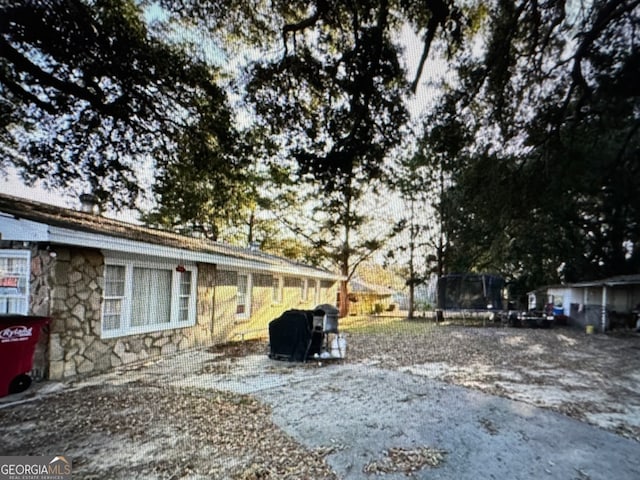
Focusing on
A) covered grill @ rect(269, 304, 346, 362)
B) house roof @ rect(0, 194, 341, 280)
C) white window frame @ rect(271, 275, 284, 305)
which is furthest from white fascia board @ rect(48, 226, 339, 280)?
covered grill @ rect(269, 304, 346, 362)

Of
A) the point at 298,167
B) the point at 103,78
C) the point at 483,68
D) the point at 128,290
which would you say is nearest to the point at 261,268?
the point at 128,290

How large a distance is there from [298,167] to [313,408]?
9.90 ft

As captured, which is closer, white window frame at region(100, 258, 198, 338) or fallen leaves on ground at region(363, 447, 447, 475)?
fallen leaves on ground at region(363, 447, 447, 475)

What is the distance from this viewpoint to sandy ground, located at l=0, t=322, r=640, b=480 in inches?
103

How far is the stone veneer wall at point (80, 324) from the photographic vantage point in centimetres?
469

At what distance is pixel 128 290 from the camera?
5.76 metres

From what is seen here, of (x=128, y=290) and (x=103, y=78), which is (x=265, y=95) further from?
(x=128, y=290)

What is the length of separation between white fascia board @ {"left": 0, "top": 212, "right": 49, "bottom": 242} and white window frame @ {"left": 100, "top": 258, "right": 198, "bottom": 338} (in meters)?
1.14

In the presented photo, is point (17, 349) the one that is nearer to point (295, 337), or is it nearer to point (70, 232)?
point (70, 232)

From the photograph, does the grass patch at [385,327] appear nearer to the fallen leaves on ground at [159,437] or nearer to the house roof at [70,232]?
the house roof at [70,232]

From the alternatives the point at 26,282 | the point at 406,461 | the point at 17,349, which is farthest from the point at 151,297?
the point at 406,461

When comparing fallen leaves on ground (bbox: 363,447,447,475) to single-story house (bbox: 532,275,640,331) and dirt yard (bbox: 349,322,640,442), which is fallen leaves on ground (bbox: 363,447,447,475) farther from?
single-story house (bbox: 532,275,640,331)

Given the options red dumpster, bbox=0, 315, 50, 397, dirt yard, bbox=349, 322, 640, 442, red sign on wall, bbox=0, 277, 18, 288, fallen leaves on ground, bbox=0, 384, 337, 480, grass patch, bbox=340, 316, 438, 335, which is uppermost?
red sign on wall, bbox=0, 277, 18, 288
